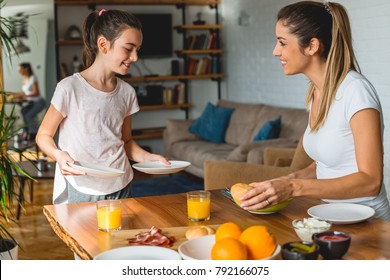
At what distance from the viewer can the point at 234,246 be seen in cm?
139

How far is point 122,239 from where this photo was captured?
1727 mm

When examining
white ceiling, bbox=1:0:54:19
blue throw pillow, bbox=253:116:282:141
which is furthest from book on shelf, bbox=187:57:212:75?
blue throw pillow, bbox=253:116:282:141

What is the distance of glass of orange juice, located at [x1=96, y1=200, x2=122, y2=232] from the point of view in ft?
6.00

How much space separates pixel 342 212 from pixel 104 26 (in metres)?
1.19

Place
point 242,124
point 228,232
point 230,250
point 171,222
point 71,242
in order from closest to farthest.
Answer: point 230,250
point 228,232
point 71,242
point 171,222
point 242,124

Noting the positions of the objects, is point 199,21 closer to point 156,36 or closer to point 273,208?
point 156,36

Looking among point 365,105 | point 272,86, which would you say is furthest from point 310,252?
point 272,86

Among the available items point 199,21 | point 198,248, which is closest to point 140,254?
point 198,248

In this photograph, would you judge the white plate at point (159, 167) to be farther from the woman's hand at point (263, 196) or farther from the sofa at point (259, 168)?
the sofa at point (259, 168)

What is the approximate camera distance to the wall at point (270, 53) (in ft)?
15.6

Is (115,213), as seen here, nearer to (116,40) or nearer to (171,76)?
(116,40)

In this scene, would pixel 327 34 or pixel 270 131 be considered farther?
pixel 270 131

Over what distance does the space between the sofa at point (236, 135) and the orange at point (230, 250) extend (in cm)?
353

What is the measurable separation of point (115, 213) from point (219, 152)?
4218 millimetres
